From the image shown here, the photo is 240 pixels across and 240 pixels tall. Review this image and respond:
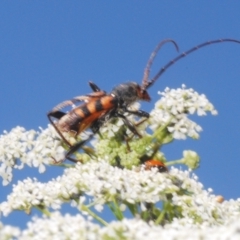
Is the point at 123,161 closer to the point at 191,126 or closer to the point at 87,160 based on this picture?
the point at 87,160

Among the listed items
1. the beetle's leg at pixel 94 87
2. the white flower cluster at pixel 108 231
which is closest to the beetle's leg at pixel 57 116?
the beetle's leg at pixel 94 87

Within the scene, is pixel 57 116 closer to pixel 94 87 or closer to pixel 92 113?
pixel 92 113

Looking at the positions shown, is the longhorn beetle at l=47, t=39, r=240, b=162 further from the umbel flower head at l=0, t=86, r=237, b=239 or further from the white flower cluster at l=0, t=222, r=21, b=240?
the white flower cluster at l=0, t=222, r=21, b=240

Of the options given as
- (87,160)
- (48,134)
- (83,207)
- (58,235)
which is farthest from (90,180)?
(58,235)

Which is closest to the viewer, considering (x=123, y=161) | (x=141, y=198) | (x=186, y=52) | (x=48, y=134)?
(x=141, y=198)

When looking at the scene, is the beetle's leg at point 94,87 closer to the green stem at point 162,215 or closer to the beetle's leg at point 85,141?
the beetle's leg at point 85,141

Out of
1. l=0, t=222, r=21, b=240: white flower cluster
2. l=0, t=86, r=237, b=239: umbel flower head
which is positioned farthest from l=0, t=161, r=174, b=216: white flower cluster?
l=0, t=222, r=21, b=240: white flower cluster
